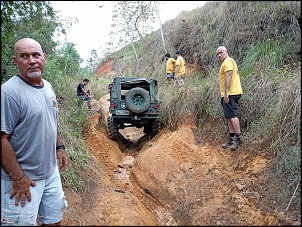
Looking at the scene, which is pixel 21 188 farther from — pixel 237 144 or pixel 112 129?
pixel 112 129

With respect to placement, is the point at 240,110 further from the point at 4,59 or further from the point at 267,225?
the point at 4,59

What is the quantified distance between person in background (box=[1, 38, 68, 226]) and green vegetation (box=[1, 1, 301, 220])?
1.61 metres

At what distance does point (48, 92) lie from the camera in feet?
8.77

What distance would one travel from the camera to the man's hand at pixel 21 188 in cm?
233

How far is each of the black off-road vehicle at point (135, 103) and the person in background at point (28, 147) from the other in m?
4.58

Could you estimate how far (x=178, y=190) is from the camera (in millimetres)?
4719

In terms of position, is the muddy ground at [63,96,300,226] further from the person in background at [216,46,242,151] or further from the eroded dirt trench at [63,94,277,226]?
the person in background at [216,46,242,151]

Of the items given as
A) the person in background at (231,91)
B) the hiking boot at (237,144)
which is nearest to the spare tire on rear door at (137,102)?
the person in background at (231,91)

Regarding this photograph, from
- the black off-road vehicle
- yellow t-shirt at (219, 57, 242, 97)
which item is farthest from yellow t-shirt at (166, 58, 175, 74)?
yellow t-shirt at (219, 57, 242, 97)

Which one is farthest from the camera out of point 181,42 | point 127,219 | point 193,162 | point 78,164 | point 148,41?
point 148,41

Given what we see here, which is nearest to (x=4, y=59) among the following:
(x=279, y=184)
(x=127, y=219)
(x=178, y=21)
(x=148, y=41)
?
(x=127, y=219)

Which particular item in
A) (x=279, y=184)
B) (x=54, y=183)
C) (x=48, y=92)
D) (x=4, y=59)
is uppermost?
(x=4, y=59)

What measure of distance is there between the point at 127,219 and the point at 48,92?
183cm

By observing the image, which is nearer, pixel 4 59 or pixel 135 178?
pixel 4 59
